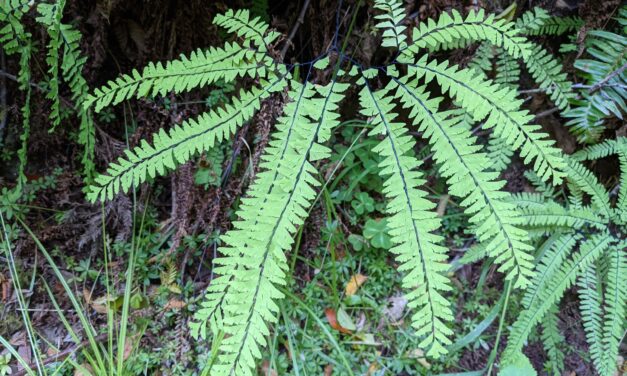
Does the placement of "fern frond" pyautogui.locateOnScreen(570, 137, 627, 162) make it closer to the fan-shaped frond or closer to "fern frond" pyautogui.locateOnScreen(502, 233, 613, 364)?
"fern frond" pyautogui.locateOnScreen(502, 233, 613, 364)

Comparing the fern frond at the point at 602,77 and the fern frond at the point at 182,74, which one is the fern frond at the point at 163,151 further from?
the fern frond at the point at 602,77

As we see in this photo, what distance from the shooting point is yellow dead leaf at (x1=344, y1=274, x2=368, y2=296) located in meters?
2.41

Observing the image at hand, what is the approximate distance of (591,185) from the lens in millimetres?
2354

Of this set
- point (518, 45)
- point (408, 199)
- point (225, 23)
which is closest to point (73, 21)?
point (225, 23)

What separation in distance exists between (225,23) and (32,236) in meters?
1.41

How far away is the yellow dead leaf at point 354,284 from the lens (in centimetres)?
241

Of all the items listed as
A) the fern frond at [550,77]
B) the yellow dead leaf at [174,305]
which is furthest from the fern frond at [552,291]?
the yellow dead leaf at [174,305]

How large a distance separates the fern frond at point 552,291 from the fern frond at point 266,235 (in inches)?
55.9

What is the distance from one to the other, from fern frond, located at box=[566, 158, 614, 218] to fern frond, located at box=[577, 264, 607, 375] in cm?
31

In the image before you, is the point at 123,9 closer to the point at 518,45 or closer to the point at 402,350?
the point at 518,45

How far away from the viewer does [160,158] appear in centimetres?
159

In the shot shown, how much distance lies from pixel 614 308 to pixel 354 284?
4.18 feet

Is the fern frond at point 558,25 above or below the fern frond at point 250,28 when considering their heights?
above

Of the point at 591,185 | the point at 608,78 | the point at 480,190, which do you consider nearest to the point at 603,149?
the point at 591,185
